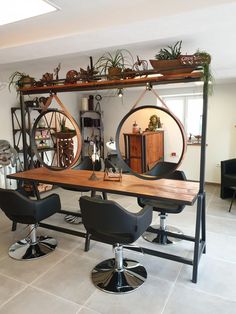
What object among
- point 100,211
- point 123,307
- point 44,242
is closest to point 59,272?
point 44,242

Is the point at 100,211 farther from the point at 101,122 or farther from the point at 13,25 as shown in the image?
the point at 101,122

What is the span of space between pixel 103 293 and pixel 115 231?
0.59 metres

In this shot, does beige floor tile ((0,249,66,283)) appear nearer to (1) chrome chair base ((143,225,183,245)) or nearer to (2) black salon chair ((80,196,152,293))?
(2) black salon chair ((80,196,152,293))

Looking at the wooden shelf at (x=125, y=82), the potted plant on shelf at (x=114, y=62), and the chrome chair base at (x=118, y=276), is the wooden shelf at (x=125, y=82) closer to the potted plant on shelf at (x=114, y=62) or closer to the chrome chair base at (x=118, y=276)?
the potted plant on shelf at (x=114, y=62)

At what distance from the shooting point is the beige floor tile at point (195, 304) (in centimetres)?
188

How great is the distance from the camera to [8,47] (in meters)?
2.73

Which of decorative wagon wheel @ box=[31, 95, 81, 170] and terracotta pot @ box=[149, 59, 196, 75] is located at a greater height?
terracotta pot @ box=[149, 59, 196, 75]

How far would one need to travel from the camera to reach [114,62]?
2.42 m

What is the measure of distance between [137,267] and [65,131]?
2436mm

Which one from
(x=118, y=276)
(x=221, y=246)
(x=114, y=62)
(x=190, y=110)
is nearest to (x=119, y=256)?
(x=118, y=276)

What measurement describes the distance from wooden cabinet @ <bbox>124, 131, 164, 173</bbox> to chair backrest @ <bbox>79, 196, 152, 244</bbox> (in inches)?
110

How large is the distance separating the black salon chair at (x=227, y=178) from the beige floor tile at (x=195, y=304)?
8.78 ft

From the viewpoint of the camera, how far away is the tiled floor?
1922mm

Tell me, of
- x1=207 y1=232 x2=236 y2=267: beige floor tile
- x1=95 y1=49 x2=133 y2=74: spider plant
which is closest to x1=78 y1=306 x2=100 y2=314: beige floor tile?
x1=207 y1=232 x2=236 y2=267: beige floor tile
